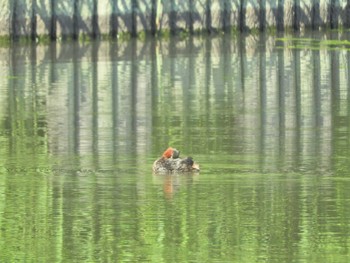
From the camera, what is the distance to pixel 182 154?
22984mm

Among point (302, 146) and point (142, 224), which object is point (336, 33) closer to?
point (302, 146)

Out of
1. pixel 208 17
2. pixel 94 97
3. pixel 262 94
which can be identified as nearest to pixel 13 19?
pixel 208 17

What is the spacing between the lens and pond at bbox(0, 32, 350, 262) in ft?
57.1

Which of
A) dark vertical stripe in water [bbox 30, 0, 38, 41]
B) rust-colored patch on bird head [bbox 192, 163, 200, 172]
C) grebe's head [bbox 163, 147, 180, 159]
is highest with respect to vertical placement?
dark vertical stripe in water [bbox 30, 0, 38, 41]

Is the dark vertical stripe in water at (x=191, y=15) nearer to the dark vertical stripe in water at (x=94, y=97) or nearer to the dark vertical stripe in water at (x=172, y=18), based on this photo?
the dark vertical stripe in water at (x=172, y=18)

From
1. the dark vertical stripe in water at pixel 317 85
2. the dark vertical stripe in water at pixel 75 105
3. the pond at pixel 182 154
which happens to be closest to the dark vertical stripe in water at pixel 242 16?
the dark vertical stripe in water at pixel 317 85

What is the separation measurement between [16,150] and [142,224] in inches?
227

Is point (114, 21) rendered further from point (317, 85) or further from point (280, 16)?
point (317, 85)

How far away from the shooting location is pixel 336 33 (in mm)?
51062

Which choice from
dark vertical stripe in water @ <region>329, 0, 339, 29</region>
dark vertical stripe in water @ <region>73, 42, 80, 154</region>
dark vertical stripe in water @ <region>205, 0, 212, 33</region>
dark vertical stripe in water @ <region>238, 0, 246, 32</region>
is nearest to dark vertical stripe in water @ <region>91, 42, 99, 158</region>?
dark vertical stripe in water @ <region>73, 42, 80, 154</region>

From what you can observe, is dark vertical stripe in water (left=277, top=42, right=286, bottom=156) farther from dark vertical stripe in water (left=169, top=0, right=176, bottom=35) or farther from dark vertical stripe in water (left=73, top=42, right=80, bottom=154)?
dark vertical stripe in water (left=169, top=0, right=176, bottom=35)

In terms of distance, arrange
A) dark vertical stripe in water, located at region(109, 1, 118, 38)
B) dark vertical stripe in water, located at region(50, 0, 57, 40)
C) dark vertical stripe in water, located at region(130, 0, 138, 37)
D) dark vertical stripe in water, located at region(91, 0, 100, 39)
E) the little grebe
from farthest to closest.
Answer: dark vertical stripe in water, located at region(130, 0, 138, 37) → dark vertical stripe in water, located at region(109, 1, 118, 38) → dark vertical stripe in water, located at region(91, 0, 100, 39) → dark vertical stripe in water, located at region(50, 0, 57, 40) → the little grebe

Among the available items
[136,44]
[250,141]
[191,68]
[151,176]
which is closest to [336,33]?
[136,44]

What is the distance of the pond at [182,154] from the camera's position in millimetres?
17406
